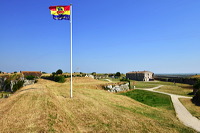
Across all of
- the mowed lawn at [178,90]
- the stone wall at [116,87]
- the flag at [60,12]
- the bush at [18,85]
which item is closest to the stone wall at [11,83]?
the bush at [18,85]

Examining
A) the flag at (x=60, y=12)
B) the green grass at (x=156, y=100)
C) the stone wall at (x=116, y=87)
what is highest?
the flag at (x=60, y=12)

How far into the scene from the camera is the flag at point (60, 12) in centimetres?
1416

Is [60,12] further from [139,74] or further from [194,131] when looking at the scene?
[139,74]

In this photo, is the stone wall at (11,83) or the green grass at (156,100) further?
the stone wall at (11,83)

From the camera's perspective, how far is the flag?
558 inches

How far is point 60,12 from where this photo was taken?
14.4m

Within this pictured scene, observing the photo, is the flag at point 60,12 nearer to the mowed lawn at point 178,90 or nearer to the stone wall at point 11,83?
the stone wall at point 11,83

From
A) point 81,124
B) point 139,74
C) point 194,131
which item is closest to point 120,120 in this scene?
point 81,124

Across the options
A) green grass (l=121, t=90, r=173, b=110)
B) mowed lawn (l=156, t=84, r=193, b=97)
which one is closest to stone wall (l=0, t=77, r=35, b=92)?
green grass (l=121, t=90, r=173, b=110)

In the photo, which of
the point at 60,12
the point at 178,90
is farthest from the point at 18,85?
the point at 178,90

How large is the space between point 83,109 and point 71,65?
16.7 ft

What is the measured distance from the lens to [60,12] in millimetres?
14359

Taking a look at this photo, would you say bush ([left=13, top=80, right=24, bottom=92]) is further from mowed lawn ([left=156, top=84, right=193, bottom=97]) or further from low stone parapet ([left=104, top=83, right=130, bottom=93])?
mowed lawn ([left=156, top=84, right=193, bottom=97])

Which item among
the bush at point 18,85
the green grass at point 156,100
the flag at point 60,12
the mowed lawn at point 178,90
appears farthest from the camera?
Result: the bush at point 18,85
